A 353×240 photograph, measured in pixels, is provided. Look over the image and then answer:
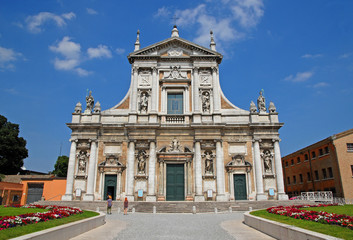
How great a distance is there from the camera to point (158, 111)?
82.2 ft

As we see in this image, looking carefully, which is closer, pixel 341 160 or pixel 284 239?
pixel 284 239

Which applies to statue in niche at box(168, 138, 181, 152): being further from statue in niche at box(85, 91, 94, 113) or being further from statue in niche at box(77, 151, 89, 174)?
statue in niche at box(85, 91, 94, 113)

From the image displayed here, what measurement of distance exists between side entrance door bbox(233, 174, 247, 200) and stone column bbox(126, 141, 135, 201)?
8.94 m

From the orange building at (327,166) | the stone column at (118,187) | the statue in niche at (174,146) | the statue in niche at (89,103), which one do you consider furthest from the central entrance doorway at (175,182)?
the orange building at (327,166)

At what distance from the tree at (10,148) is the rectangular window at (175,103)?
26.5 meters

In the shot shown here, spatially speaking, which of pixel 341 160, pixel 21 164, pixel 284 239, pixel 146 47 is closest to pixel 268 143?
pixel 341 160

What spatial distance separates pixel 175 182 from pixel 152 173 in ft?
7.21

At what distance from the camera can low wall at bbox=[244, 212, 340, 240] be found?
6309mm

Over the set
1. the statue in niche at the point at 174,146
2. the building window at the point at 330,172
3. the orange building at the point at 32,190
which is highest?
the statue in niche at the point at 174,146

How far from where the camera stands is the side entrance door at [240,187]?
2305cm

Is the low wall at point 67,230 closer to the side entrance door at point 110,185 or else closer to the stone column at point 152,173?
the stone column at point 152,173

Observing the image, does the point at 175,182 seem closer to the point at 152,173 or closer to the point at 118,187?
the point at 152,173

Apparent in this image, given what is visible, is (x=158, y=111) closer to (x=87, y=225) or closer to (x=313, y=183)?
(x=87, y=225)

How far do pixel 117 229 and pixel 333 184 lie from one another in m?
25.6
